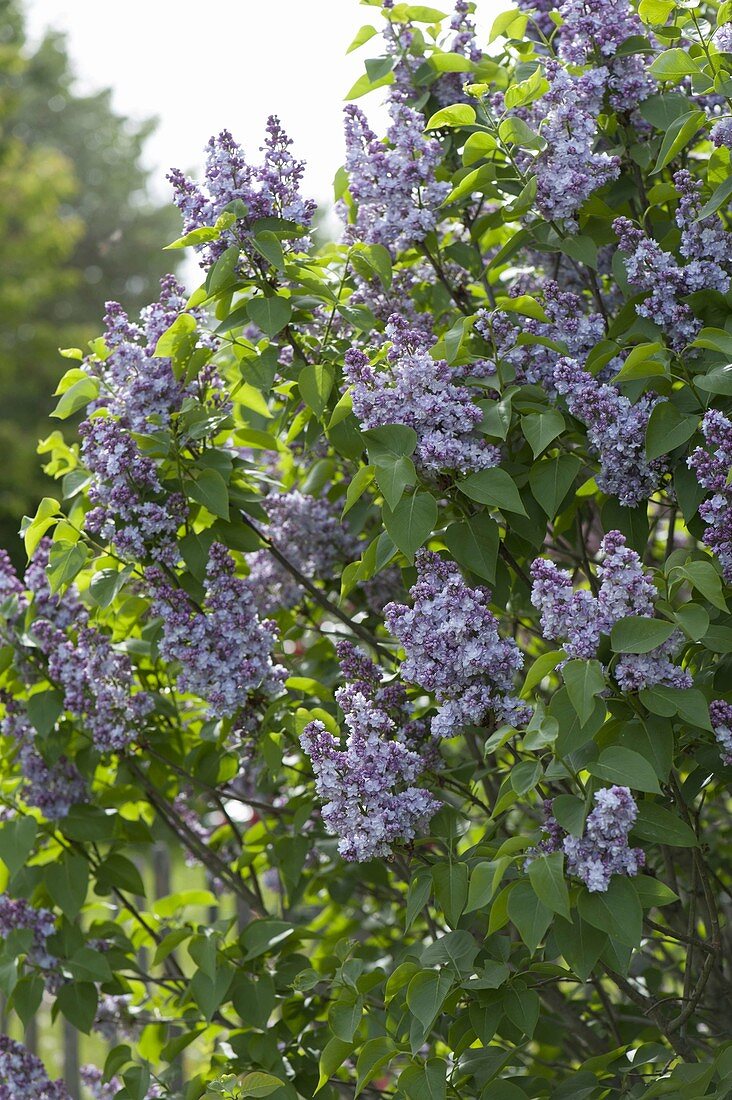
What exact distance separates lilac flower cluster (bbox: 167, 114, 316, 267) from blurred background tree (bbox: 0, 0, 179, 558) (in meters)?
1.05

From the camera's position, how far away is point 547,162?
2393mm

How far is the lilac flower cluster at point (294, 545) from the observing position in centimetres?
316

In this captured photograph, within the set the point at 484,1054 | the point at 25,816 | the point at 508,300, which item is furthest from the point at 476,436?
the point at 25,816

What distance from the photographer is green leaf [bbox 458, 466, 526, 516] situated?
2.14 m

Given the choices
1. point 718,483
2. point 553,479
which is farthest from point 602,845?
point 553,479

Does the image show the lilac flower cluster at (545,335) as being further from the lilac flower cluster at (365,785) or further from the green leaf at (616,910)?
the green leaf at (616,910)

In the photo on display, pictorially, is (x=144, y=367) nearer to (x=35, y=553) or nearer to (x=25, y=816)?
(x=35, y=553)

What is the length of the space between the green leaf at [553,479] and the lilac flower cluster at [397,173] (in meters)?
0.63

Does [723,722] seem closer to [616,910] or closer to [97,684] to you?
[616,910]

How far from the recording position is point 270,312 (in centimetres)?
237

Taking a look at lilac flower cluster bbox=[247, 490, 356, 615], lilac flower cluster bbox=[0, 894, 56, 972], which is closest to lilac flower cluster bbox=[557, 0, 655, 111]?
lilac flower cluster bbox=[247, 490, 356, 615]

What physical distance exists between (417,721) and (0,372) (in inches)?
646

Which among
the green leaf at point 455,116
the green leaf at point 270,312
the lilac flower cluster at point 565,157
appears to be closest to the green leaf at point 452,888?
the green leaf at point 270,312

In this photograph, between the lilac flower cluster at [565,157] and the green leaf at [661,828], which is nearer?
the green leaf at [661,828]
